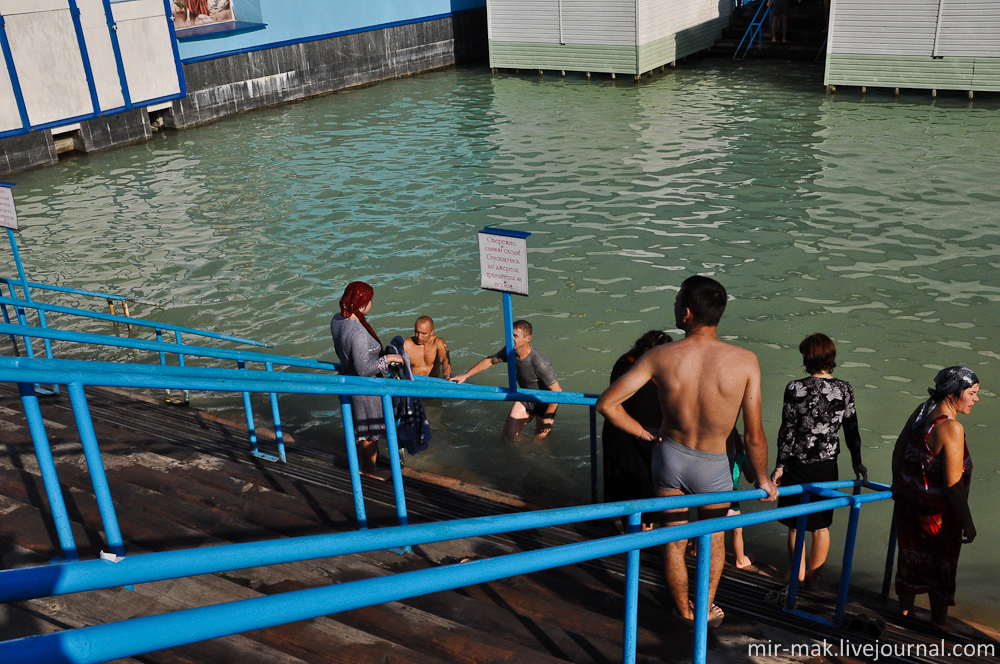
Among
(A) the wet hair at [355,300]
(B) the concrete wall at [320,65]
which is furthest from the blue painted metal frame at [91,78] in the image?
(A) the wet hair at [355,300]

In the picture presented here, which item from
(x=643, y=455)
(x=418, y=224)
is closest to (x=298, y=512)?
(x=643, y=455)

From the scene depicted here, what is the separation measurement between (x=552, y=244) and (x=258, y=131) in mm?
12457

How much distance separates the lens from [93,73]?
806 inches

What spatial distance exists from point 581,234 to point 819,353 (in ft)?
28.9

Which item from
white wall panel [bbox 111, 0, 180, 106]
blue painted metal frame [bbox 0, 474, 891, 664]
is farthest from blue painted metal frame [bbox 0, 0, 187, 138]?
blue painted metal frame [bbox 0, 474, 891, 664]

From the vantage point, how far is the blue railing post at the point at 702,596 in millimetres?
3225

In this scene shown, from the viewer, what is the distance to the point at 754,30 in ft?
Result: 96.4

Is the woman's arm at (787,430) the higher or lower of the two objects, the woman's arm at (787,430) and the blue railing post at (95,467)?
the lower

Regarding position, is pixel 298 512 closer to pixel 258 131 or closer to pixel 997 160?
pixel 997 160

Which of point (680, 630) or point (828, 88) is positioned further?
point (828, 88)

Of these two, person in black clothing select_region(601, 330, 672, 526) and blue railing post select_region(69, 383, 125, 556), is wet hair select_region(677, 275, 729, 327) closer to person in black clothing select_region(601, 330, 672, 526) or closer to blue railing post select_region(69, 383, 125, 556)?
person in black clothing select_region(601, 330, 672, 526)

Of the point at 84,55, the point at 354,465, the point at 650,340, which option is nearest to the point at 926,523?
the point at 650,340

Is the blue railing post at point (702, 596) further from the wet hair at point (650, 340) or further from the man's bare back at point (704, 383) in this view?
the wet hair at point (650, 340)

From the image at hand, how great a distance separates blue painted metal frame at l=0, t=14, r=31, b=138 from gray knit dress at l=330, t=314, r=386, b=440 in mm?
16828
